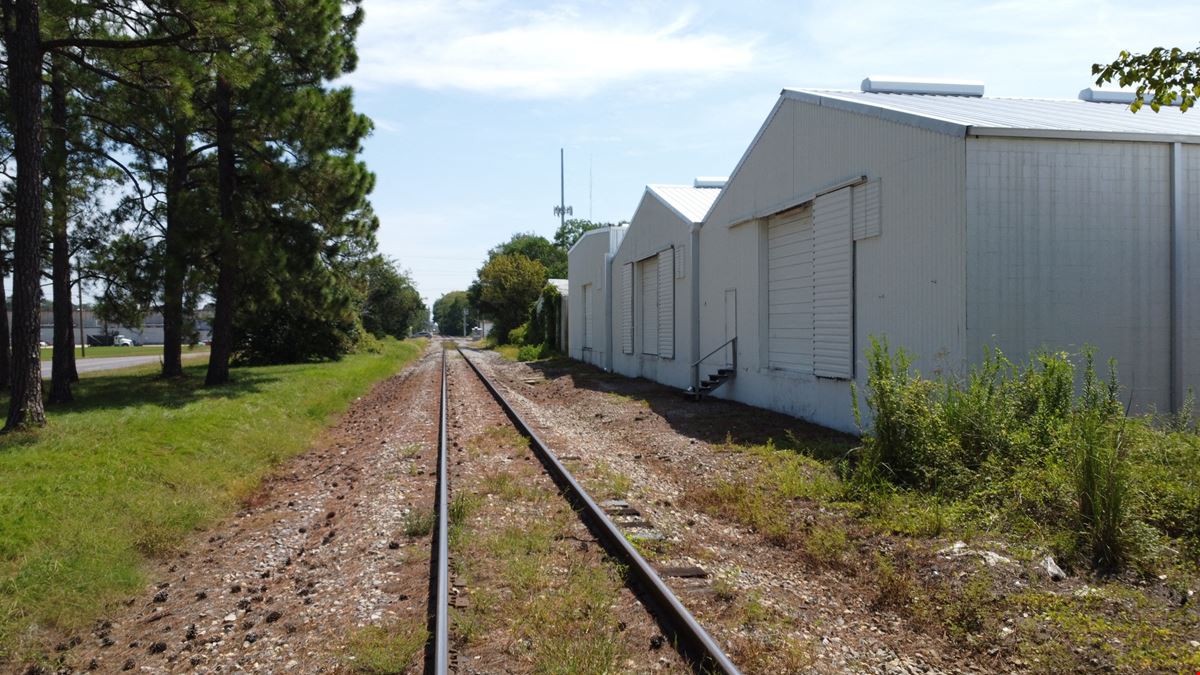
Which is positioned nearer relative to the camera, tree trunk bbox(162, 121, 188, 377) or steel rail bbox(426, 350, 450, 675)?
steel rail bbox(426, 350, 450, 675)

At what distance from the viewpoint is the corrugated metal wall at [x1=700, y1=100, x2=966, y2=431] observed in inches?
442

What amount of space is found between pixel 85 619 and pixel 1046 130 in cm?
1210

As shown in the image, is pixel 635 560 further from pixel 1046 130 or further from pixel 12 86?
pixel 12 86

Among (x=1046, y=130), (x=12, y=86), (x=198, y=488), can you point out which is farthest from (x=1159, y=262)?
(x=12, y=86)

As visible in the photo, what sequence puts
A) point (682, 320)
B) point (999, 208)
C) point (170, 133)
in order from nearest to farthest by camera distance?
1. point (999, 208)
2. point (170, 133)
3. point (682, 320)

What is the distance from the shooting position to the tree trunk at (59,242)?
1623cm

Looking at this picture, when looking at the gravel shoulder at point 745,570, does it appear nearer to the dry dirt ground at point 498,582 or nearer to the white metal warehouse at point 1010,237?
the dry dirt ground at point 498,582

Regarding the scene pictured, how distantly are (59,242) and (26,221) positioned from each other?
820cm

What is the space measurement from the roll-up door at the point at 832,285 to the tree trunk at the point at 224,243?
13696 mm

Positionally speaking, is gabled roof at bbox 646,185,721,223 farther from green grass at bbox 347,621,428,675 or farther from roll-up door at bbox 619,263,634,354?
green grass at bbox 347,621,428,675

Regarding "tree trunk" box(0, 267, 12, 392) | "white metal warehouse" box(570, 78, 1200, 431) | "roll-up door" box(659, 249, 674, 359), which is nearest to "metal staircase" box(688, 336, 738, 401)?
"roll-up door" box(659, 249, 674, 359)

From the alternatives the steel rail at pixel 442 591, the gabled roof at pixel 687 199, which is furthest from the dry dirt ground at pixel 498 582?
the gabled roof at pixel 687 199

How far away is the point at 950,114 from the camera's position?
12523mm

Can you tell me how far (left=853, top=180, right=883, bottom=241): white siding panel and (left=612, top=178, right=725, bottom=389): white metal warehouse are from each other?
8660 millimetres
